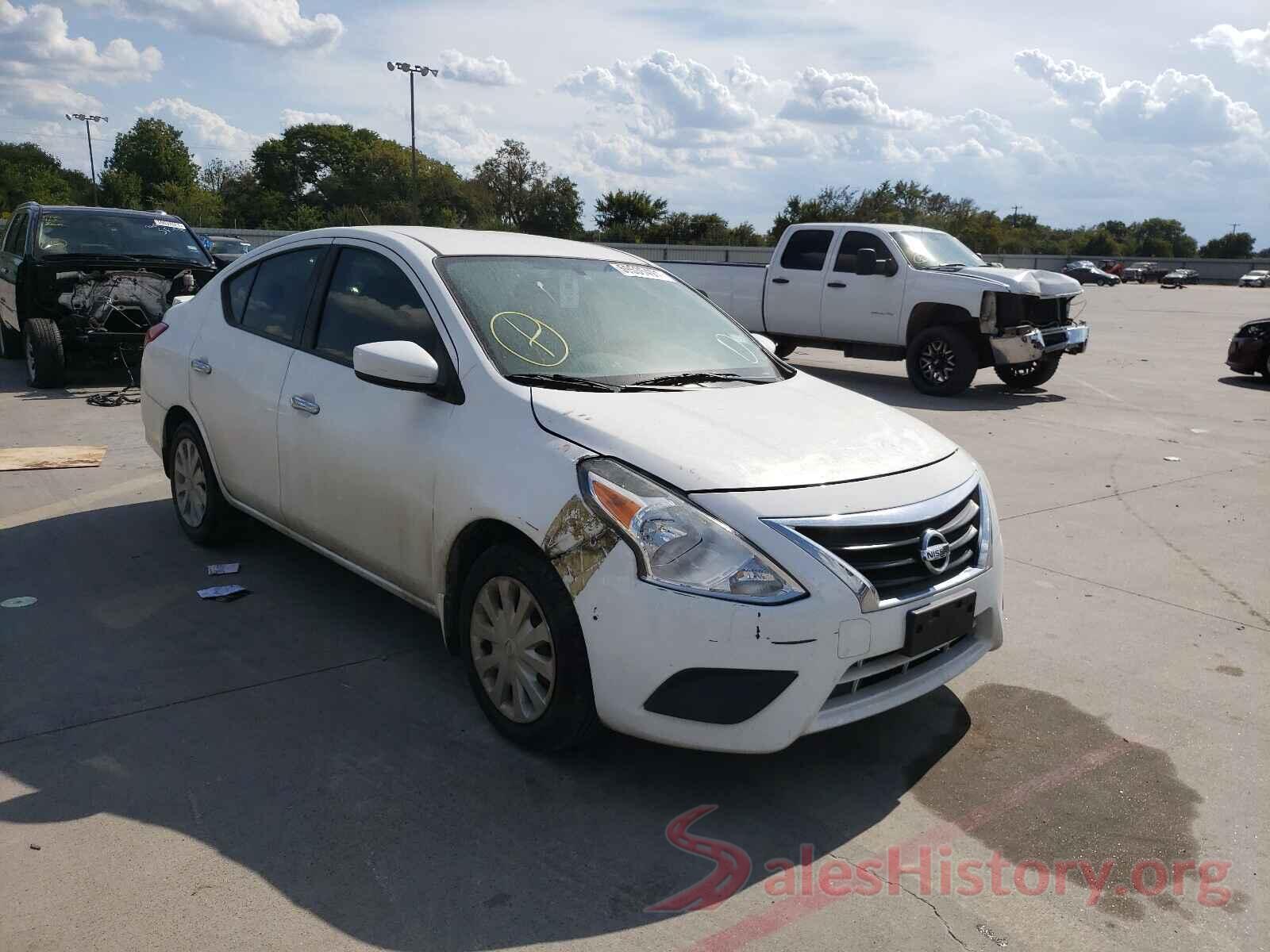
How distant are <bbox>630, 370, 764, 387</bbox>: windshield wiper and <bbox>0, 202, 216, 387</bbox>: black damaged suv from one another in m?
8.66

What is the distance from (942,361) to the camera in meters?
12.5

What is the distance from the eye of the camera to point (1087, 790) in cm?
347

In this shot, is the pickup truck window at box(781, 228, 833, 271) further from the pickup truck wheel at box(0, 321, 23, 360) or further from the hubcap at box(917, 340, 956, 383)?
the pickup truck wheel at box(0, 321, 23, 360)

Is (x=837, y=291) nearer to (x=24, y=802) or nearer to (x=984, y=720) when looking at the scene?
(x=984, y=720)

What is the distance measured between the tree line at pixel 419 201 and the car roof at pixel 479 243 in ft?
156

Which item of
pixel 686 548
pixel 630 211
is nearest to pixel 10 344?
pixel 686 548

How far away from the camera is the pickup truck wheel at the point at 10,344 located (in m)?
13.3

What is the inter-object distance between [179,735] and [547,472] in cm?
163

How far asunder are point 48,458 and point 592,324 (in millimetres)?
5560

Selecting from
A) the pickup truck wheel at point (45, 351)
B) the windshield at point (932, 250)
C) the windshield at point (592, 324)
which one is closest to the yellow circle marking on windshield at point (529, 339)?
the windshield at point (592, 324)

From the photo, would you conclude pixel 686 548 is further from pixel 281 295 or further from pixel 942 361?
pixel 942 361

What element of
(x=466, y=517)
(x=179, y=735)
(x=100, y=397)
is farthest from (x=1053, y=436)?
(x=100, y=397)

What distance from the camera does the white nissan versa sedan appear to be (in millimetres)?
3080

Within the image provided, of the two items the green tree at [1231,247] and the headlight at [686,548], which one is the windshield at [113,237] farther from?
the green tree at [1231,247]
